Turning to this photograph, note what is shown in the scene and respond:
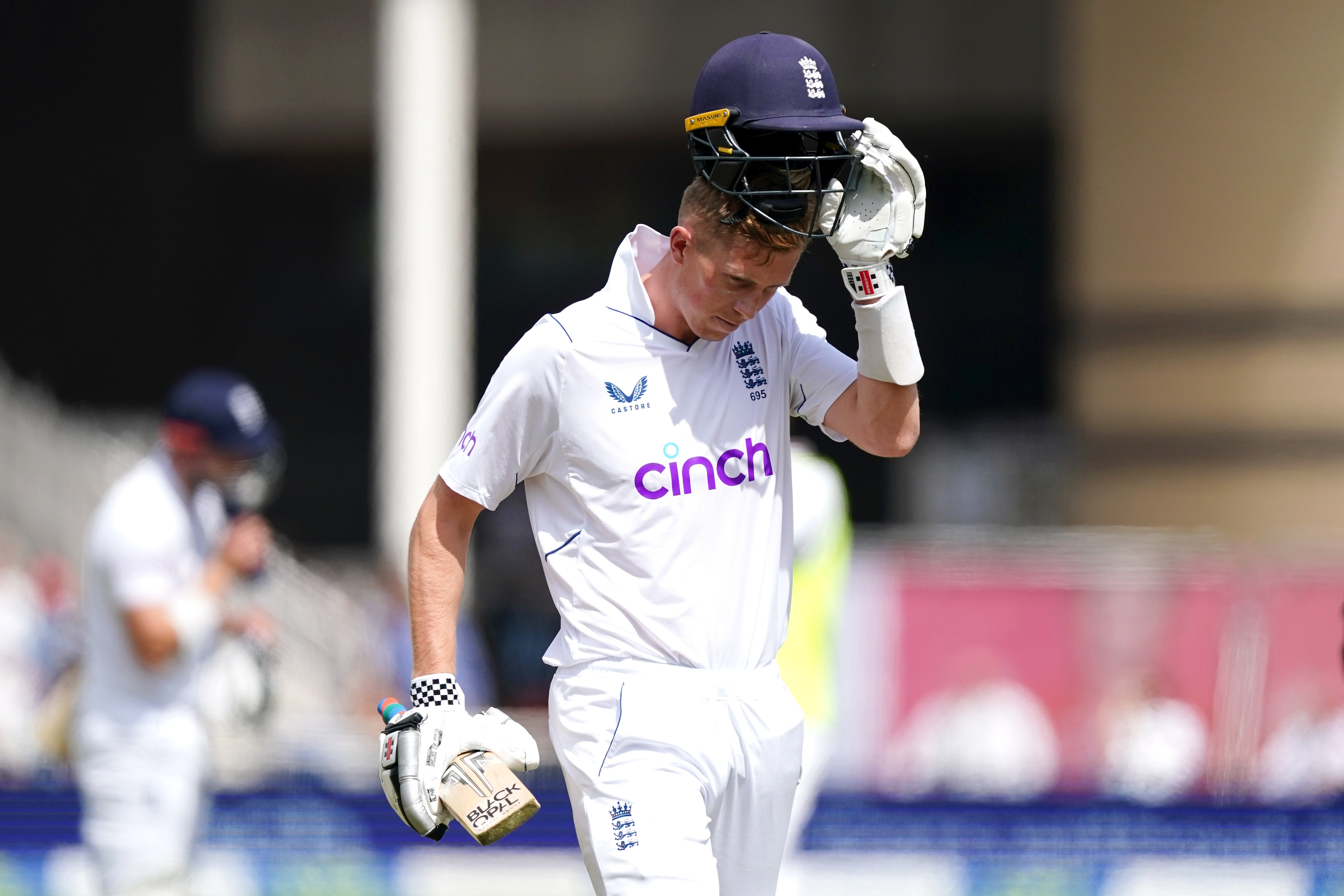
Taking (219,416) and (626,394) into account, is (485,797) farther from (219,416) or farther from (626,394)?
(219,416)

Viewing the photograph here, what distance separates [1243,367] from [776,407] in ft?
47.9

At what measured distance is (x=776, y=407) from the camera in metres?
Answer: 3.31

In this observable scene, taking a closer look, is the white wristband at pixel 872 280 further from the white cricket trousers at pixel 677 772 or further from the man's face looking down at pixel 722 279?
the white cricket trousers at pixel 677 772

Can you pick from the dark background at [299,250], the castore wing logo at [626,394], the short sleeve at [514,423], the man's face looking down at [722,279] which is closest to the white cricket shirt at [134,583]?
the short sleeve at [514,423]

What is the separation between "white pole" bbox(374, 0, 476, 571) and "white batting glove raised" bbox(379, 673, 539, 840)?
11239 mm

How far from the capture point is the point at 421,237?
14648 millimetres

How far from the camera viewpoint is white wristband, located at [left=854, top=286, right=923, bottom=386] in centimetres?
303

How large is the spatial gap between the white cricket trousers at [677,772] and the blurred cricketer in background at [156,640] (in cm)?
244

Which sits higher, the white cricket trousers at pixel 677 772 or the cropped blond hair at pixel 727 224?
the cropped blond hair at pixel 727 224

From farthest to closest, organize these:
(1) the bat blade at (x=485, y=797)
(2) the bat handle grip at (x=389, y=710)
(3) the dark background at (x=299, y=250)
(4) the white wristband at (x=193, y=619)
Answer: (3) the dark background at (x=299, y=250)
(4) the white wristband at (x=193, y=619)
(2) the bat handle grip at (x=389, y=710)
(1) the bat blade at (x=485, y=797)

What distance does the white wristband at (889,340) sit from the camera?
303 cm

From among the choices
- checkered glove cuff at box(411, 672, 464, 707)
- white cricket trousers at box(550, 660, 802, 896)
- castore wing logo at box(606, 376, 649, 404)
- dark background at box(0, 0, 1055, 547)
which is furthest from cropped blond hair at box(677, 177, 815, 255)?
dark background at box(0, 0, 1055, 547)

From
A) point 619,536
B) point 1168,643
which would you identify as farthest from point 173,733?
point 1168,643

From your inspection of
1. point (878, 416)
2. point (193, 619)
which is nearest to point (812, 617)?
point (193, 619)
